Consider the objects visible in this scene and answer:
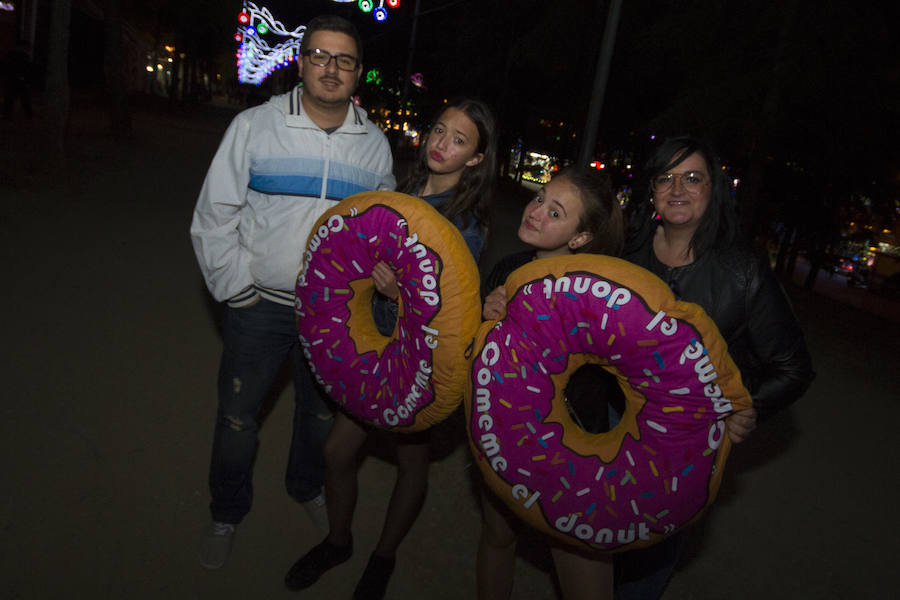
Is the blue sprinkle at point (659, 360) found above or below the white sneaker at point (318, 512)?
above

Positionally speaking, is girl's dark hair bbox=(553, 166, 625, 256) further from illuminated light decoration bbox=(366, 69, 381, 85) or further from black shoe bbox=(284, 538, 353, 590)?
illuminated light decoration bbox=(366, 69, 381, 85)

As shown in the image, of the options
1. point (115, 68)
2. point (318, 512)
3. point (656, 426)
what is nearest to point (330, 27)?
point (656, 426)

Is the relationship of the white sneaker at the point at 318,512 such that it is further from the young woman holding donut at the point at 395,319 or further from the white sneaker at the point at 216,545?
the white sneaker at the point at 216,545

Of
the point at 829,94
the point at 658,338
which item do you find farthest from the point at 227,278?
the point at 829,94

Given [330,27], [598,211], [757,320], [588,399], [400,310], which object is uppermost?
[330,27]

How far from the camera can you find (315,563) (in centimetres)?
252

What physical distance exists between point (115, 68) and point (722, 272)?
55.1ft

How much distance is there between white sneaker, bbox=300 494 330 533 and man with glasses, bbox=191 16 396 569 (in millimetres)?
456

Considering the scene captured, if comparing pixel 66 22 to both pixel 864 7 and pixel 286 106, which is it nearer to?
pixel 286 106

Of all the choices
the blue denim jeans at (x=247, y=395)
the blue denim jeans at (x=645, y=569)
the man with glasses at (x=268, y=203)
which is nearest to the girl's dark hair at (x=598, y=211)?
the blue denim jeans at (x=645, y=569)

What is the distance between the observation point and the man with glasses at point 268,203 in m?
2.26

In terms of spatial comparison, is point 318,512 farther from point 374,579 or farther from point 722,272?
point 722,272

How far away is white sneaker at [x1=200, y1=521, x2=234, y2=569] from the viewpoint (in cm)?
248

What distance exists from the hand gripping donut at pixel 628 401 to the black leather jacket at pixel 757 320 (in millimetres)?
359
